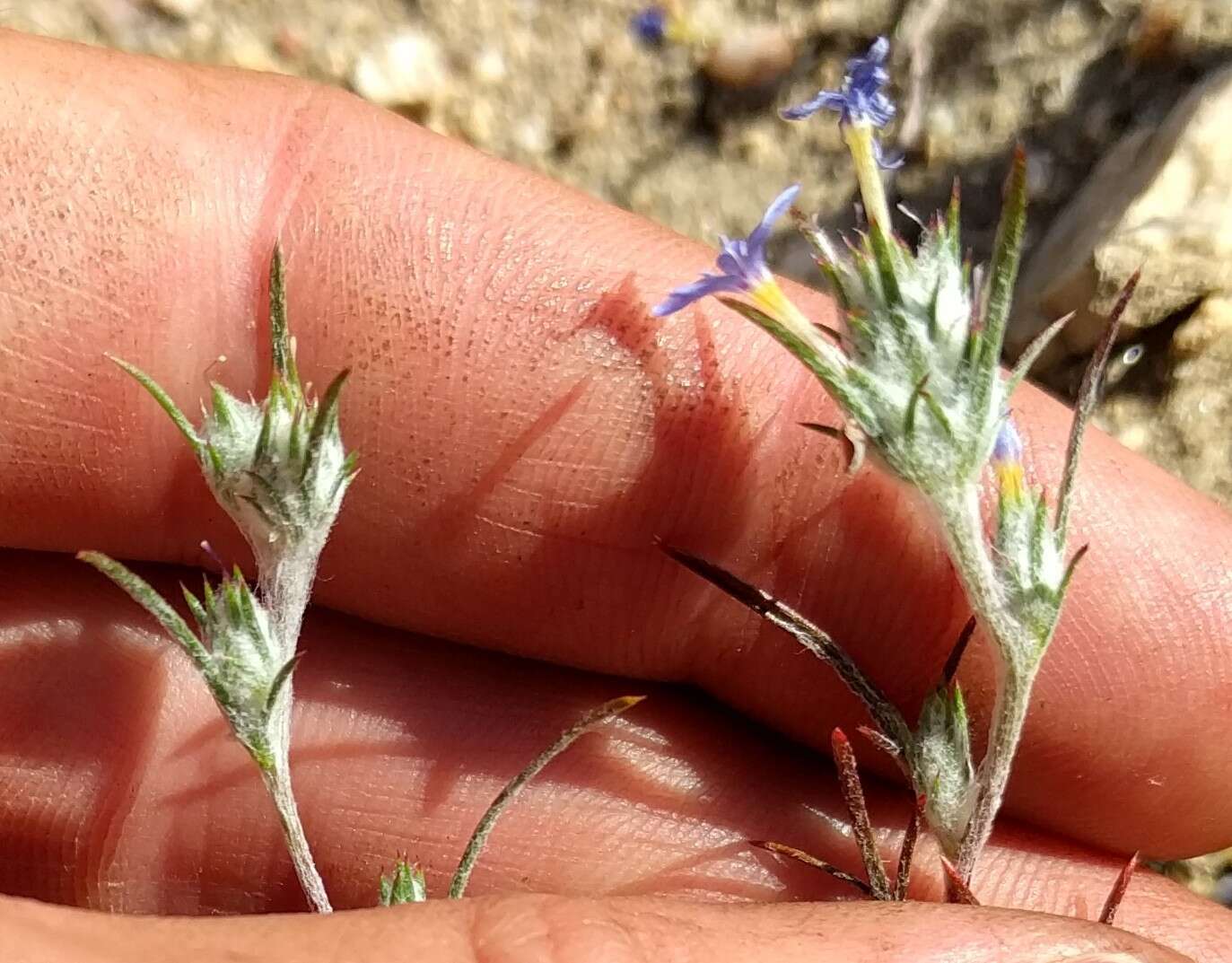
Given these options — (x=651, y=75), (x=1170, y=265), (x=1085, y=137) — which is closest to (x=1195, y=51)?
(x=1085, y=137)

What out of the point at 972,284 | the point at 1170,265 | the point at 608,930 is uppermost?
the point at 1170,265

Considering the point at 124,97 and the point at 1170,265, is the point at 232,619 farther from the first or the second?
the point at 1170,265

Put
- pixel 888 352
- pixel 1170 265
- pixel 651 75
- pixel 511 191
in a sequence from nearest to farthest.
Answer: pixel 888 352 → pixel 511 191 → pixel 1170 265 → pixel 651 75

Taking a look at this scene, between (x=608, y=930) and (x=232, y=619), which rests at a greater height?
(x=232, y=619)

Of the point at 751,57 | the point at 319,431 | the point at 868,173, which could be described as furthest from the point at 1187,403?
the point at 319,431

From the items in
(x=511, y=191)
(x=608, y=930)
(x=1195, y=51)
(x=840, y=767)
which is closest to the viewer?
(x=608, y=930)

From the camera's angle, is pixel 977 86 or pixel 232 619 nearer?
pixel 232 619

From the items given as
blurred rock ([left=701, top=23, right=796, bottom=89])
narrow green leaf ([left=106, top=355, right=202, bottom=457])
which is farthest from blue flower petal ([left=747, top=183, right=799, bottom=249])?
blurred rock ([left=701, top=23, right=796, bottom=89])

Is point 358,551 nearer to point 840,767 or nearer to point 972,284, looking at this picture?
point 840,767

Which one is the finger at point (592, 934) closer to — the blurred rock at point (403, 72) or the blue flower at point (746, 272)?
the blue flower at point (746, 272)
